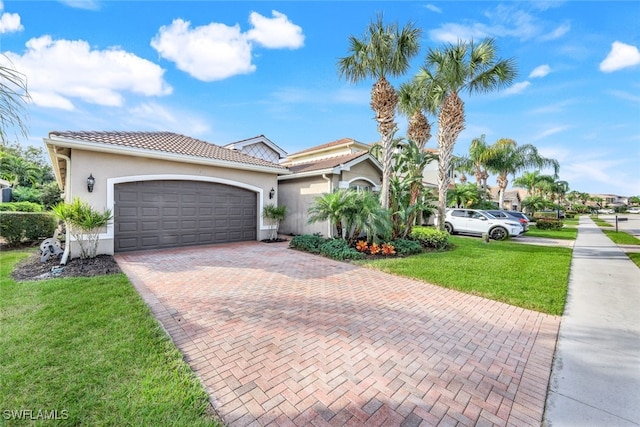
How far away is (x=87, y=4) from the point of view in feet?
22.3

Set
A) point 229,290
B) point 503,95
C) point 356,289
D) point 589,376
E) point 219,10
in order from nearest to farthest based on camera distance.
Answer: point 589,376 < point 229,290 < point 356,289 < point 219,10 < point 503,95

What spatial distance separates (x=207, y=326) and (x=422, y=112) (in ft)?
52.4

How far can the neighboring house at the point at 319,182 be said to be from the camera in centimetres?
1349

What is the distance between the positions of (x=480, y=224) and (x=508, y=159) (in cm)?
1632

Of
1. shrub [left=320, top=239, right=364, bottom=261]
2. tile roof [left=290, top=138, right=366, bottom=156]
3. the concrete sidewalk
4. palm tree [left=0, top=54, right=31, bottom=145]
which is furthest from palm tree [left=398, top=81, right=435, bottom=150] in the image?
palm tree [left=0, top=54, right=31, bottom=145]

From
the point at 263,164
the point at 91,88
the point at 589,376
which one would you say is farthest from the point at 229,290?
the point at 91,88

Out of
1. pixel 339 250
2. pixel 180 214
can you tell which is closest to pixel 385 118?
pixel 339 250

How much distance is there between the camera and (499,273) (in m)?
7.82

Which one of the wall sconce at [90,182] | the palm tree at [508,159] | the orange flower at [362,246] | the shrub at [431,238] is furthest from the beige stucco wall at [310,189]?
the palm tree at [508,159]

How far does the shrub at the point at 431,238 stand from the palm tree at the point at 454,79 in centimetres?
179

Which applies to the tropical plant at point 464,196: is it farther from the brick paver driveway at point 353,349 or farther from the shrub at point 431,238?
the brick paver driveway at point 353,349

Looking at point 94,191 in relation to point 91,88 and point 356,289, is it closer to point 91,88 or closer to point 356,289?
point 91,88

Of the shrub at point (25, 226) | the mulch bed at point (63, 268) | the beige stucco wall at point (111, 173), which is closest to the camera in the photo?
the mulch bed at point (63, 268)

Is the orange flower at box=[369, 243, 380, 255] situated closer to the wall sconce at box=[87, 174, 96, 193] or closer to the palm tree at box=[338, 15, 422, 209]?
the palm tree at box=[338, 15, 422, 209]
